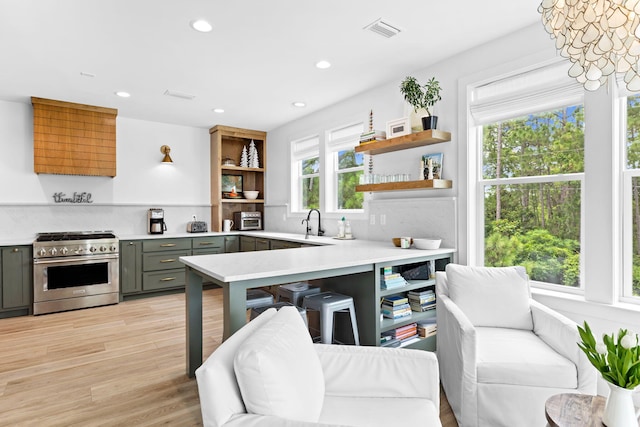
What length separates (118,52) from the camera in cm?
310

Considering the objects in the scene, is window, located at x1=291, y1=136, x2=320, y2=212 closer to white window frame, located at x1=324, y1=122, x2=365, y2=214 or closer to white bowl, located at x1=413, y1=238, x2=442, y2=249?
white window frame, located at x1=324, y1=122, x2=365, y2=214

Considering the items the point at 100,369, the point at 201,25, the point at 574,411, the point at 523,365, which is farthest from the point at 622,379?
the point at 100,369

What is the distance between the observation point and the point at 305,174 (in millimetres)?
5438

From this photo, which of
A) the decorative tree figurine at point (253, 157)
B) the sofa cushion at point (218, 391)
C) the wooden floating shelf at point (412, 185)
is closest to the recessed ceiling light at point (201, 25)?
the wooden floating shelf at point (412, 185)

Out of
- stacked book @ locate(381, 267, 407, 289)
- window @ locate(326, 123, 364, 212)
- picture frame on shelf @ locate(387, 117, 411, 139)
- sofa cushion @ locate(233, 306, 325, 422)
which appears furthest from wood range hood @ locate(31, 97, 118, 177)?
sofa cushion @ locate(233, 306, 325, 422)

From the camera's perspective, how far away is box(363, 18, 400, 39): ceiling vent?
2.65 m

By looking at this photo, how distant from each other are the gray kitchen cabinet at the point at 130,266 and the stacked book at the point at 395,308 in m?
3.44

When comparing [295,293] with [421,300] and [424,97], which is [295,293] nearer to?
[421,300]

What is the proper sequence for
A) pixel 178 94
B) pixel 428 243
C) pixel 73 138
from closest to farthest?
pixel 428 243, pixel 178 94, pixel 73 138

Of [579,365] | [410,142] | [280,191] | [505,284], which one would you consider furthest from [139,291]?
[579,365]

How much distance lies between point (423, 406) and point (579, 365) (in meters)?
0.96

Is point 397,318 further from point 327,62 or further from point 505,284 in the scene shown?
point 327,62

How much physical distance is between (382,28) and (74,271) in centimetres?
430

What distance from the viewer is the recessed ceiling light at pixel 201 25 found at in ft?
8.57
